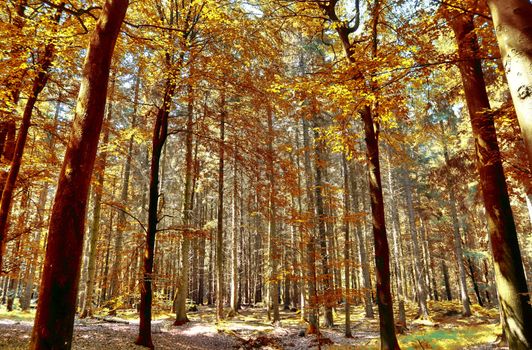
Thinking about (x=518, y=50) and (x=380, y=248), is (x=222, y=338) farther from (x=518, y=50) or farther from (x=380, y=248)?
(x=518, y=50)

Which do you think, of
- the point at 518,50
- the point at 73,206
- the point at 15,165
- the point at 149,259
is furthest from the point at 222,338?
the point at 518,50

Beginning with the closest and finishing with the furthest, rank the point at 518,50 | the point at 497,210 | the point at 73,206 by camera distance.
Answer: the point at 518,50 < the point at 73,206 < the point at 497,210

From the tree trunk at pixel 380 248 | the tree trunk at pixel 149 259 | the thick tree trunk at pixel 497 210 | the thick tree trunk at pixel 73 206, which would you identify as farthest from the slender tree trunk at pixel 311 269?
the thick tree trunk at pixel 73 206

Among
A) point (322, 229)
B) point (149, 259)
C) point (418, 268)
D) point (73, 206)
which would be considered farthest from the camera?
point (418, 268)

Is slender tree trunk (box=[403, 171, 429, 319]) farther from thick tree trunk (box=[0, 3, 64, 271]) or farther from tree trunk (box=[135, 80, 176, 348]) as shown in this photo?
thick tree trunk (box=[0, 3, 64, 271])

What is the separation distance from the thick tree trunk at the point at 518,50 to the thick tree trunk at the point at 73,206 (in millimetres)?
4326

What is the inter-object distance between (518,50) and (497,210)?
5.49 m

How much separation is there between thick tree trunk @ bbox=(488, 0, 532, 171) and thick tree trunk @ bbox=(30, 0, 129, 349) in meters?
4.33

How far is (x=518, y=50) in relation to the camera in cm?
216

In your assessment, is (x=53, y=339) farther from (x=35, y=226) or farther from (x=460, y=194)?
(x=460, y=194)

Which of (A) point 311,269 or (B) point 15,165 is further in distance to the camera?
(A) point 311,269

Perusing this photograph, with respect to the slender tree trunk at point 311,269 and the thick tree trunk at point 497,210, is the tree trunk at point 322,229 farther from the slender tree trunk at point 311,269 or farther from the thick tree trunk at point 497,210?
the thick tree trunk at point 497,210

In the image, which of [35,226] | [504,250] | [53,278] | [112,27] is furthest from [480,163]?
[35,226]

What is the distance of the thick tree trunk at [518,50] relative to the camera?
6.71ft
